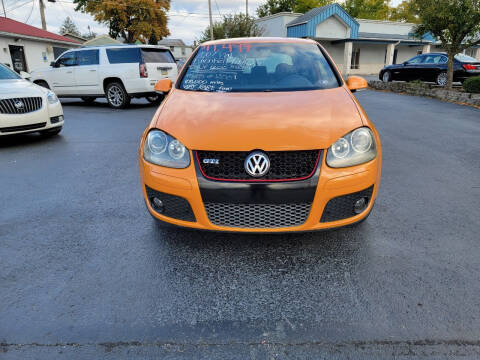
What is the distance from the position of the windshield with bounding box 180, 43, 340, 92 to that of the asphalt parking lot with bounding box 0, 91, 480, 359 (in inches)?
53.8

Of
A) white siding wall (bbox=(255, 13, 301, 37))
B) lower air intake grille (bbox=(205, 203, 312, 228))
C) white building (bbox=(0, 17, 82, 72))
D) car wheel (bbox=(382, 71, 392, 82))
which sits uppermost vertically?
white siding wall (bbox=(255, 13, 301, 37))

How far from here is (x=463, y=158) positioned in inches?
212

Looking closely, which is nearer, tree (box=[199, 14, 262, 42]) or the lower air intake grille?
the lower air intake grille

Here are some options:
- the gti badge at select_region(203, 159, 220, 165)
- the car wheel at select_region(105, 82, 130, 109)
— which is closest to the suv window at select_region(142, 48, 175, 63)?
the car wheel at select_region(105, 82, 130, 109)

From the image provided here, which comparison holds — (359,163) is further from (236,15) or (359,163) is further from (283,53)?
(236,15)

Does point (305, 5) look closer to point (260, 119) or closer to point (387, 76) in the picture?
point (387, 76)

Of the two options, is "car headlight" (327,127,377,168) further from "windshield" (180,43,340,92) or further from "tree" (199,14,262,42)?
"tree" (199,14,262,42)

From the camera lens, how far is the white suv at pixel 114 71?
11.0 meters

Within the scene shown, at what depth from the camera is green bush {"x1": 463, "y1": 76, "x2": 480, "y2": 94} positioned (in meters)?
11.8

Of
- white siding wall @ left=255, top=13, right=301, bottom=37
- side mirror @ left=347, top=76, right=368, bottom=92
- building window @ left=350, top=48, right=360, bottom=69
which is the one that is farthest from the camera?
building window @ left=350, top=48, right=360, bottom=69

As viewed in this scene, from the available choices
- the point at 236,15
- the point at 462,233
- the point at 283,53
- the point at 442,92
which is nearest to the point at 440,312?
the point at 462,233

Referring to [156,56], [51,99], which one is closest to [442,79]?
[156,56]

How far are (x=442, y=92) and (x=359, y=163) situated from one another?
1231 centimetres

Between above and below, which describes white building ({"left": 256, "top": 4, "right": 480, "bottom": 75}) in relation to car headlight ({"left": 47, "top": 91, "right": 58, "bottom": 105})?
above
